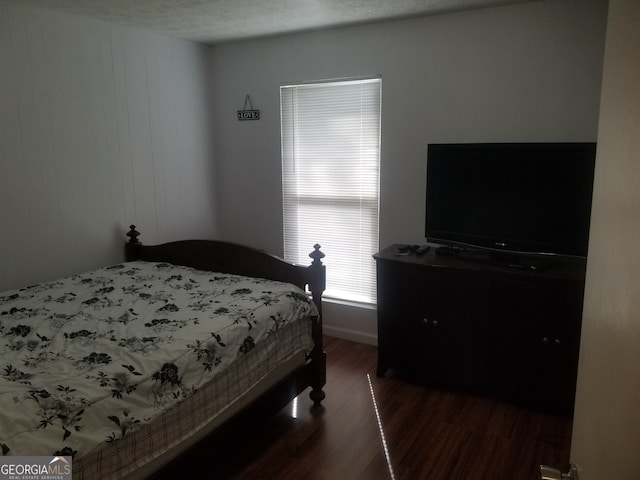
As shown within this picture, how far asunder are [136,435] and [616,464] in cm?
153

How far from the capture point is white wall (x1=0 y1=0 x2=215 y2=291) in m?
2.82

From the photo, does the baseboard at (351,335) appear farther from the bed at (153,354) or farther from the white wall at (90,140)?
the white wall at (90,140)

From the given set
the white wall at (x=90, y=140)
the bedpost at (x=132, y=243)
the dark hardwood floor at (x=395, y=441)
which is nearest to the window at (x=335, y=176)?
the white wall at (x=90, y=140)

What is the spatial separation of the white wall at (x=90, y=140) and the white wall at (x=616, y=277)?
3.07m

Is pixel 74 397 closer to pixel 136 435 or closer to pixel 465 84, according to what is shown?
pixel 136 435

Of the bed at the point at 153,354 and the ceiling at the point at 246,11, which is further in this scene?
the ceiling at the point at 246,11

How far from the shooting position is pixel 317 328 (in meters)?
2.74

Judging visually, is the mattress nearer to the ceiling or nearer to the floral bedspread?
the floral bedspread

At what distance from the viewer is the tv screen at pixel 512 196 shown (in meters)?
2.56

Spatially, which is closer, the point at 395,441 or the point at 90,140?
the point at 395,441

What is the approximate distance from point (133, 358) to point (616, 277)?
1.69 m

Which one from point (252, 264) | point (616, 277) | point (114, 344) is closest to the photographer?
point (616, 277)

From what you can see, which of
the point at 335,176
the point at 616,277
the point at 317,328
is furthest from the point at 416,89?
the point at 616,277

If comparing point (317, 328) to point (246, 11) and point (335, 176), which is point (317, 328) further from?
point (246, 11)
